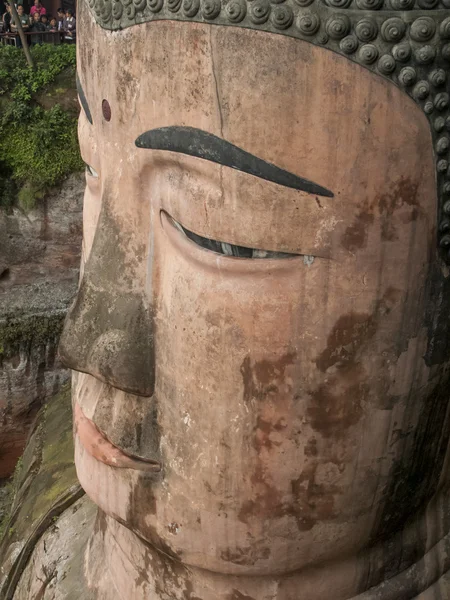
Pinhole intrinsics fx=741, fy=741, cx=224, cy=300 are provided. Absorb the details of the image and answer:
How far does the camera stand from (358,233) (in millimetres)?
1518

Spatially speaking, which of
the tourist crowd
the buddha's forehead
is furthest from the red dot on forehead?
the tourist crowd

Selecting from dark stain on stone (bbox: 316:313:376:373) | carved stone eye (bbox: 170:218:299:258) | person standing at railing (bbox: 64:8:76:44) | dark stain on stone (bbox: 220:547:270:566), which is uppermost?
carved stone eye (bbox: 170:218:299:258)

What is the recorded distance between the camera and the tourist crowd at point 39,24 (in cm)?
929

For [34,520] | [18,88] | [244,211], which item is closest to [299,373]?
[244,211]

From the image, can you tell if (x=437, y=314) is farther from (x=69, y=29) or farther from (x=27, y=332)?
(x=69, y=29)

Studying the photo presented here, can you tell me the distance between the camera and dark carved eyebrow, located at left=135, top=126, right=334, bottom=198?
4.87ft

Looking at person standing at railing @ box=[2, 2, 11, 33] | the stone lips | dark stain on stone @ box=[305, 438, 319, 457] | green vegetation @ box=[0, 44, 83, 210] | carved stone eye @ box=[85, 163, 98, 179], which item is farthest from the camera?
person standing at railing @ box=[2, 2, 11, 33]

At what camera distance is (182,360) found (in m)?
1.71

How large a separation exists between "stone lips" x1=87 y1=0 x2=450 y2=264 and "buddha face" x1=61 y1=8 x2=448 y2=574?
0.03 m

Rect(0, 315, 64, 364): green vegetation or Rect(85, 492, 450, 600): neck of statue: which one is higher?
Rect(85, 492, 450, 600): neck of statue

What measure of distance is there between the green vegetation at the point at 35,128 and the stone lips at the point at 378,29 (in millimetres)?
5804

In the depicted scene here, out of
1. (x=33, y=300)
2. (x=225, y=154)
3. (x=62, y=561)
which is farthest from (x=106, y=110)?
(x=33, y=300)

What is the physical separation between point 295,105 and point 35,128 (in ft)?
20.3

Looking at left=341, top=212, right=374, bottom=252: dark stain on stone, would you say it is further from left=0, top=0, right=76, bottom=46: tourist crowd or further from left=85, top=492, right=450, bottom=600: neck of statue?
left=0, top=0, right=76, bottom=46: tourist crowd
